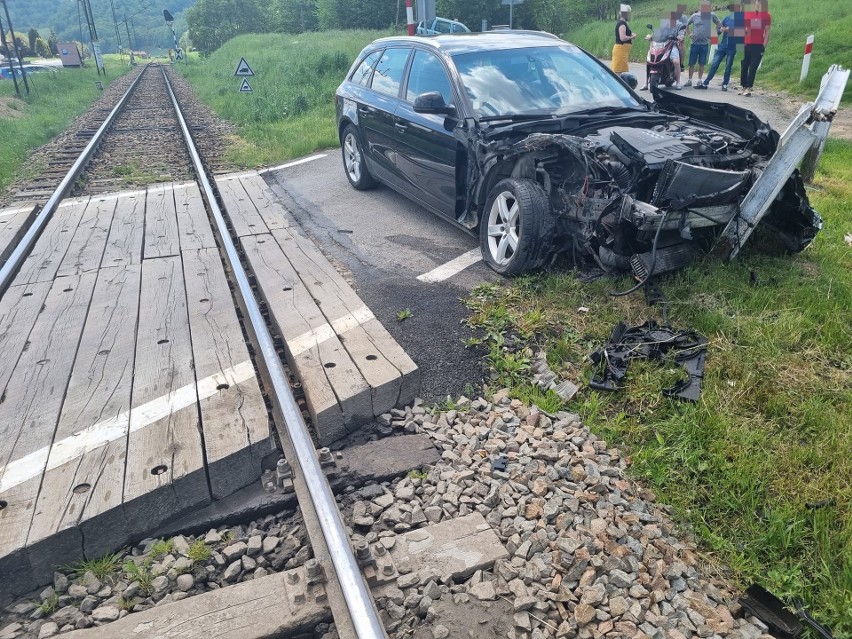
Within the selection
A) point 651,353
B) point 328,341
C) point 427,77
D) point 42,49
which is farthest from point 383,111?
point 42,49

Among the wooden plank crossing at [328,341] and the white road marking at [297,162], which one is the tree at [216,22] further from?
the wooden plank crossing at [328,341]

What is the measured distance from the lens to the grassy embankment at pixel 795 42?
1463 cm

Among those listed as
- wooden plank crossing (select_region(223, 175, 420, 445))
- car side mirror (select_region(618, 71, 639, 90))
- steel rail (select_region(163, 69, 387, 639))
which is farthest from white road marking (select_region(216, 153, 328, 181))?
car side mirror (select_region(618, 71, 639, 90))

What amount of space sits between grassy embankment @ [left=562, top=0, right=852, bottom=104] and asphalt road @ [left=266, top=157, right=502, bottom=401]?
10401 millimetres

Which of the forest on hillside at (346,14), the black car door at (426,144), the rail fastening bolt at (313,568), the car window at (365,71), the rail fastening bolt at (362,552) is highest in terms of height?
the forest on hillside at (346,14)

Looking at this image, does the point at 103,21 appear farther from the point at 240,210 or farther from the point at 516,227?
the point at 516,227

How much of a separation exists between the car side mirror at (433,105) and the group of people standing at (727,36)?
33.6 feet

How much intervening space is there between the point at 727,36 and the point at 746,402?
44.9ft

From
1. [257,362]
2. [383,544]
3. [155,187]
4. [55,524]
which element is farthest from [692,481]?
[155,187]

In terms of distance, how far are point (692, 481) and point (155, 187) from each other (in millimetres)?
7316

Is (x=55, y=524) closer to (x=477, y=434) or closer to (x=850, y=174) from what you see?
(x=477, y=434)

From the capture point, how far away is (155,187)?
7961mm

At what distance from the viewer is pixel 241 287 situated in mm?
4527

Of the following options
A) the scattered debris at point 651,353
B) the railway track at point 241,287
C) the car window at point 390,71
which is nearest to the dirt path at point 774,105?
the car window at point 390,71
